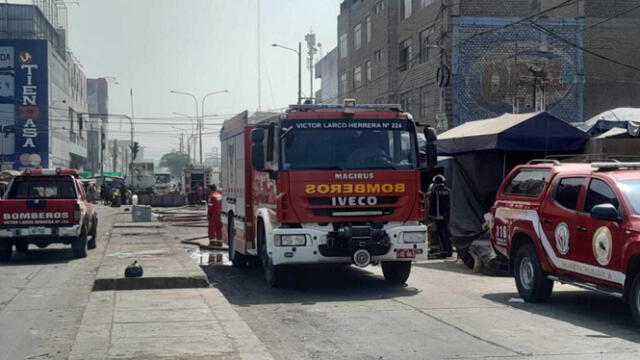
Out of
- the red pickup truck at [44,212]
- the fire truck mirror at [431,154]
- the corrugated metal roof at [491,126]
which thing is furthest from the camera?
the red pickup truck at [44,212]

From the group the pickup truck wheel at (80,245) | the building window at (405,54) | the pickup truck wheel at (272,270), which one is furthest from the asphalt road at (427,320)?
the building window at (405,54)

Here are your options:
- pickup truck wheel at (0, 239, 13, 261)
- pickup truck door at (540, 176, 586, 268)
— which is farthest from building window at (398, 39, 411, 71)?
pickup truck door at (540, 176, 586, 268)

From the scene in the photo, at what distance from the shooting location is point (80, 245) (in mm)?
19281

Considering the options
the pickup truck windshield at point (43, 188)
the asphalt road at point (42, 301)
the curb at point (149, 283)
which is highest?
the pickup truck windshield at point (43, 188)

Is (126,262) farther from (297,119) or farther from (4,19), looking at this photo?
(4,19)

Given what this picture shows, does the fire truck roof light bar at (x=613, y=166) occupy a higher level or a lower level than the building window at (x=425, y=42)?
lower

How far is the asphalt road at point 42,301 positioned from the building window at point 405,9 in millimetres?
26840

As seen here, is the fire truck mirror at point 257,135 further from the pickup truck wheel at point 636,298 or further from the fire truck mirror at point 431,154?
the pickup truck wheel at point 636,298

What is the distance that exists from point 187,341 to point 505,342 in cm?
344

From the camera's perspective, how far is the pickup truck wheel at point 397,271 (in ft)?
44.4

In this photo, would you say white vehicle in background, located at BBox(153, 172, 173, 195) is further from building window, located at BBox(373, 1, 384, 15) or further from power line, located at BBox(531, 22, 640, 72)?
A: power line, located at BBox(531, 22, 640, 72)

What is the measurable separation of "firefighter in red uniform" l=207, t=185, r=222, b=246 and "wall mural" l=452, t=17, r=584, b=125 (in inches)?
639

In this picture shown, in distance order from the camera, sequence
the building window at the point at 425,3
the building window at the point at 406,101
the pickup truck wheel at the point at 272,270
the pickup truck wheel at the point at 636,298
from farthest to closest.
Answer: the building window at the point at 406,101 < the building window at the point at 425,3 < the pickup truck wheel at the point at 272,270 < the pickup truck wheel at the point at 636,298

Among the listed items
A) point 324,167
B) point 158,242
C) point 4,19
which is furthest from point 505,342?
point 4,19
